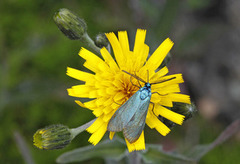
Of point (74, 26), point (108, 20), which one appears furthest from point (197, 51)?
point (74, 26)

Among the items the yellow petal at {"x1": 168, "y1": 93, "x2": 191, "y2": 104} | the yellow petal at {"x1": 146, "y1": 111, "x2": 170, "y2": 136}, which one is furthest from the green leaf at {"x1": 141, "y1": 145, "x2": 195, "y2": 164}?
the yellow petal at {"x1": 168, "y1": 93, "x2": 191, "y2": 104}

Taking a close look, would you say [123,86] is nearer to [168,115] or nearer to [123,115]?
[123,115]

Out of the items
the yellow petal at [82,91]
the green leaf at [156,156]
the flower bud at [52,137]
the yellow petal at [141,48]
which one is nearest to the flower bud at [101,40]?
the yellow petal at [141,48]

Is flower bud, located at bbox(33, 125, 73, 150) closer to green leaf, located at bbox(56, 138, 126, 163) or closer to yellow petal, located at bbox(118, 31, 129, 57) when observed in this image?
green leaf, located at bbox(56, 138, 126, 163)

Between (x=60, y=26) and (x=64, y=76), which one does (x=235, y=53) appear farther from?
(x=60, y=26)

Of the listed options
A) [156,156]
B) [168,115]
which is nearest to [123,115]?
[168,115]
